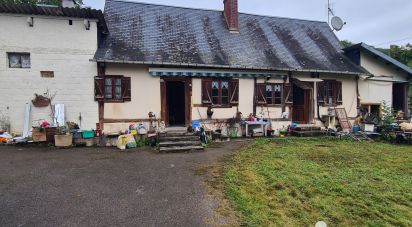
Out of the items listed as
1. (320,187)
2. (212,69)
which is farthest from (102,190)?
(212,69)

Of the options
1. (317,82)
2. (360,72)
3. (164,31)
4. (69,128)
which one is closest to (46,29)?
(69,128)

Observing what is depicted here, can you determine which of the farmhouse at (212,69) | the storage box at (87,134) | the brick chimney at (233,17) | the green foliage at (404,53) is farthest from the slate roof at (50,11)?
the green foliage at (404,53)

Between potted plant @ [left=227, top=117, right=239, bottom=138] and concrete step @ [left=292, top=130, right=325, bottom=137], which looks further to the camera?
concrete step @ [left=292, top=130, right=325, bottom=137]

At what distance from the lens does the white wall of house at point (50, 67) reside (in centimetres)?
921

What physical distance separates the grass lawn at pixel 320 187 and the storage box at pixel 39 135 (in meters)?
6.63

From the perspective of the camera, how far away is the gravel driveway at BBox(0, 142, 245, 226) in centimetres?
372

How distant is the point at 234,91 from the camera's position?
11.1m

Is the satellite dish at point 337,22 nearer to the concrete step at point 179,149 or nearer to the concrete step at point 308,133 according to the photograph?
the concrete step at point 308,133

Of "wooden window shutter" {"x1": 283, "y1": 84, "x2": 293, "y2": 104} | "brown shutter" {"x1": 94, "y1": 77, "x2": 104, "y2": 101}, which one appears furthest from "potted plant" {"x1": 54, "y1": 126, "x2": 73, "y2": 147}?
"wooden window shutter" {"x1": 283, "y1": 84, "x2": 293, "y2": 104}

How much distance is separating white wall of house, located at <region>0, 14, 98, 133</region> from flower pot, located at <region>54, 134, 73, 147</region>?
1.00 meters

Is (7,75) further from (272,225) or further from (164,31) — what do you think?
(272,225)

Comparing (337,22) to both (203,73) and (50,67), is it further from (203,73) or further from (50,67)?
(50,67)

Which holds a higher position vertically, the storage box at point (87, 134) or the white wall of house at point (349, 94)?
the white wall of house at point (349, 94)

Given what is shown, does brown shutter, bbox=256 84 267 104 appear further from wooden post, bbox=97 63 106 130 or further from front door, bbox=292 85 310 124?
wooden post, bbox=97 63 106 130
